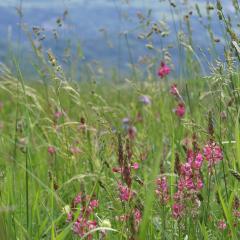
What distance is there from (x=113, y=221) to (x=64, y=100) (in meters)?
4.68

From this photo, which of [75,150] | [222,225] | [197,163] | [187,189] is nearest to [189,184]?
[187,189]

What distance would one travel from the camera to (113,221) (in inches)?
85.4

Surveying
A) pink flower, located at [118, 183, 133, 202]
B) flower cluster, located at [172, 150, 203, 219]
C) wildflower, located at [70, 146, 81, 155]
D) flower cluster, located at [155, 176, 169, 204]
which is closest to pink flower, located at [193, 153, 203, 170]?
flower cluster, located at [172, 150, 203, 219]

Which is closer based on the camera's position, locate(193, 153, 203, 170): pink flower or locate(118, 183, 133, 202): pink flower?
locate(118, 183, 133, 202): pink flower

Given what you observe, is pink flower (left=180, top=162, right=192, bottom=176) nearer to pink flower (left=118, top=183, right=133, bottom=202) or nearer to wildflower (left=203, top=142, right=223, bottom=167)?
Answer: wildflower (left=203, top=142, right=223, bottom=167)

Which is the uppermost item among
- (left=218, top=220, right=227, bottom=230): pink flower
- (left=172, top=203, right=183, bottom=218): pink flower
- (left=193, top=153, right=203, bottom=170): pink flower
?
(left=193, top=153, right=203, bottom=170): pink flower

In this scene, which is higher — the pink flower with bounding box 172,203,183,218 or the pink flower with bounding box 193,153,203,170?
the pink flower with bounding box 193,153,203,170

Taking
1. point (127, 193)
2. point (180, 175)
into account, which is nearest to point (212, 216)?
point (180, 175)

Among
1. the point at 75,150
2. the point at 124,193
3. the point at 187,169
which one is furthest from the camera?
the point at 75,150

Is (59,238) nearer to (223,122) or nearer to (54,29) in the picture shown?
(223,122)

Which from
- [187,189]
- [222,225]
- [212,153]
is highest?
[212,153]

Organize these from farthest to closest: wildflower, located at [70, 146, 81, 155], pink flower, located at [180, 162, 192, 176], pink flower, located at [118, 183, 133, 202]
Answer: wildflower, located at [70, 146, 81, 155], pink flower, located at [180, 162, 192, 176], pink flower, located at [118, 183, 133, 202]

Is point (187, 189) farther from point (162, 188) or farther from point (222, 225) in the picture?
point (222, 225)

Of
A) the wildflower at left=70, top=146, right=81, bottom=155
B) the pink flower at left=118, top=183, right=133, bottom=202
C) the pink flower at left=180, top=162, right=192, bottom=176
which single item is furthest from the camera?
the wildflower at left=70, top=146, right=81, bottom=155
